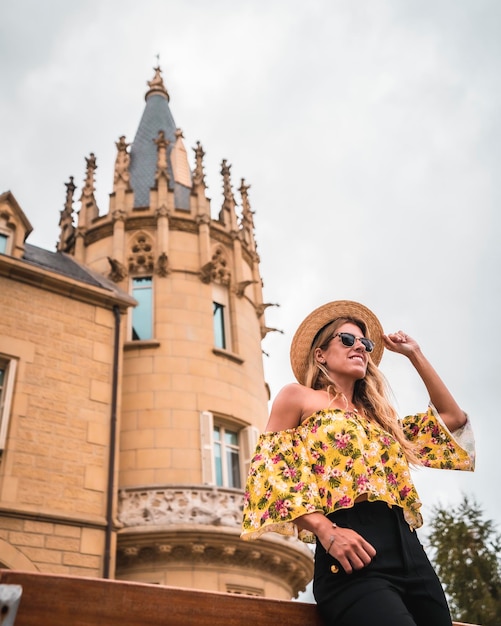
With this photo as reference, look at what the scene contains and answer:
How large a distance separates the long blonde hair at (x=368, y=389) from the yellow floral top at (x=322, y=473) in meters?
0.14

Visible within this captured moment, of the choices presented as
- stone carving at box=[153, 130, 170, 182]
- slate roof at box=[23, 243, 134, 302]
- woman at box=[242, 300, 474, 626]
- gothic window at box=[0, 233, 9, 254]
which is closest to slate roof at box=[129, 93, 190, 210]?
stone carving at box=[153, 130, 170, 182]

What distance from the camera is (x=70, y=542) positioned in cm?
1165

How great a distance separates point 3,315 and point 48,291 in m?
1.22

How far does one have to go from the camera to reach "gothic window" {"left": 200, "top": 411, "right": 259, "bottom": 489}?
15297 millimetres

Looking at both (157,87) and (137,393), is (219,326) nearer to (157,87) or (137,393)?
(137,393)

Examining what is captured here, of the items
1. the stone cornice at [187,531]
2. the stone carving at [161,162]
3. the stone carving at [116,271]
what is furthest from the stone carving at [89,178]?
the stone cornice at [187,531]

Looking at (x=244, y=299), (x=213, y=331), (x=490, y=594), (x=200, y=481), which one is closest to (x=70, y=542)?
(x=200, y=481)

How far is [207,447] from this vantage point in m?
15.4

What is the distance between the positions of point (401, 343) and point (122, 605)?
1.95 meters

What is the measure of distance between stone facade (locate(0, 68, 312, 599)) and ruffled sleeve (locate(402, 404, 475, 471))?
31.9 ft

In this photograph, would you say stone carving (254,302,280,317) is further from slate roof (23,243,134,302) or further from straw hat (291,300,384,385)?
straw hat (291,300,384,385)

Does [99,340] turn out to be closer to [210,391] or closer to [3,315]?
[3,315]

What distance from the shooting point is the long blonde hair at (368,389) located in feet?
9.81

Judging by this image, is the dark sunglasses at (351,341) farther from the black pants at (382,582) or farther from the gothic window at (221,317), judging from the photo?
the gothic window at (221,317)
